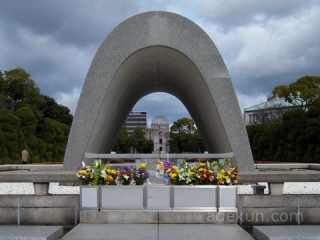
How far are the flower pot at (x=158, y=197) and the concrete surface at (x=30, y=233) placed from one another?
1.76 metres

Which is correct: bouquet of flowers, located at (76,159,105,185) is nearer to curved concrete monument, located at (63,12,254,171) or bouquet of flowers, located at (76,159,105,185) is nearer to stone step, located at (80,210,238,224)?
stone step, located at (80,210,238,224)

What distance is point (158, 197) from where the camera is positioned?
24.1 feet

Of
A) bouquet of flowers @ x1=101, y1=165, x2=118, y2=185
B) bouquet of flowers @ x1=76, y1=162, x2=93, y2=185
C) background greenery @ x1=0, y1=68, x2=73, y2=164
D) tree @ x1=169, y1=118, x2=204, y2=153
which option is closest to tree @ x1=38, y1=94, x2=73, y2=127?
background greenery @ x1=0, y1=68, x2=73, y2=164

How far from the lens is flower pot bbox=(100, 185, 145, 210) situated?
7312 mm

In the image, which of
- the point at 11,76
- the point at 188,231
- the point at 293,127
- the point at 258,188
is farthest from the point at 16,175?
the point at 11,76

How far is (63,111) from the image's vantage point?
52125 millimetres

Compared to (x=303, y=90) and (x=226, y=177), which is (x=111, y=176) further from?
(x=303, y=90)

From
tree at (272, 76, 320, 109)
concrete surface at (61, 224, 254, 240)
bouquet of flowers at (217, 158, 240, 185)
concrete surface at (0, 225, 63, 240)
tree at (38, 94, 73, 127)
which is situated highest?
tree at (272, 76, 320, 109)

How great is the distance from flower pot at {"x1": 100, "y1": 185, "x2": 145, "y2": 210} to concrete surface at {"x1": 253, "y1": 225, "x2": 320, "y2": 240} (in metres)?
2.22

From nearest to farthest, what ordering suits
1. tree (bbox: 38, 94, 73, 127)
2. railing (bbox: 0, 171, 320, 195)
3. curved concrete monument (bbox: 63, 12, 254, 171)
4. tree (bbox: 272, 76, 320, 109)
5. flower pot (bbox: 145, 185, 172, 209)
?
flower pot (bbox: 145, 185, 172, 209)
railing (bbox: 0, 171, 320, 195)
curved concrete monument (bbox: 63, 12, 254, 171)
tree (bbox: 272, 76, 320, 109)
tree (bbox: 38, 94, 73, 127)

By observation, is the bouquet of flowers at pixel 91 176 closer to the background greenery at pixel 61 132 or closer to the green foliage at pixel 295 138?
the background greenery at pixel 61 132

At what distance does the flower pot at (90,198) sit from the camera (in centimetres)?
732

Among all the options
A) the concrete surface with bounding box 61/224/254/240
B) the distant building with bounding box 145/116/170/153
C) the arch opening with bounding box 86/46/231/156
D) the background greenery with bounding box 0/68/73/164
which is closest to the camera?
the concrete surface with bounding box 61/224/254/240

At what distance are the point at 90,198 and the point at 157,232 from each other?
1579mm
